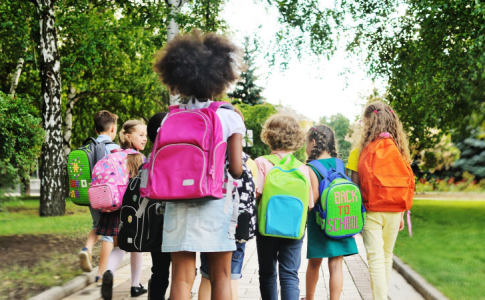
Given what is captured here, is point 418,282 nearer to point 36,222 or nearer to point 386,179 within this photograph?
point 386,179

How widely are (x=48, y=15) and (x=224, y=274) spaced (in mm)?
12983

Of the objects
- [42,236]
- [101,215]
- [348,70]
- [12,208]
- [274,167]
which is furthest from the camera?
[348,70]

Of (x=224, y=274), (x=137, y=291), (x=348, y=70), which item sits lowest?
(x=137, y=291)

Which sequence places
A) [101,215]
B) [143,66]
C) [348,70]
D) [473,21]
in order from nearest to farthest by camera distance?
1. [101,215]
2. [473,21]
3. [348,70]
4. [143,66]

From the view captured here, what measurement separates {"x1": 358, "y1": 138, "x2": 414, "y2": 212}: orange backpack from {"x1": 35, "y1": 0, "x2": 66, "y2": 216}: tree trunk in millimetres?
11780

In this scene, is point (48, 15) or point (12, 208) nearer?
point (12, 208)

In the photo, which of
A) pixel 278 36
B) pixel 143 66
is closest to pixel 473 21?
pixel 278 36

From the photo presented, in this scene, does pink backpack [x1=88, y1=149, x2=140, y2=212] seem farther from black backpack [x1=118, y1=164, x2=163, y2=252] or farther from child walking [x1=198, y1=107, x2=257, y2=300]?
child walking [x1=198, y1=107, x2=257, y2=300]

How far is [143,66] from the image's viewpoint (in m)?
23.1

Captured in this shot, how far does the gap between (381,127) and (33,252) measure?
20.3 feet

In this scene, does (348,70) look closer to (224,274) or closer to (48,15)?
(48,15)

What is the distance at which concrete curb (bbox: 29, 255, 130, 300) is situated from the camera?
5447 mm

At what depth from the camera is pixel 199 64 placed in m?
3.31

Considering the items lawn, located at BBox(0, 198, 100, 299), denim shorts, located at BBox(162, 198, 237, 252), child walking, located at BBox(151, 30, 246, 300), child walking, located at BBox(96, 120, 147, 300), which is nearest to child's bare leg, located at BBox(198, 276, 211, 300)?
child walking, located at BBox(151, 30, 246, 300)
